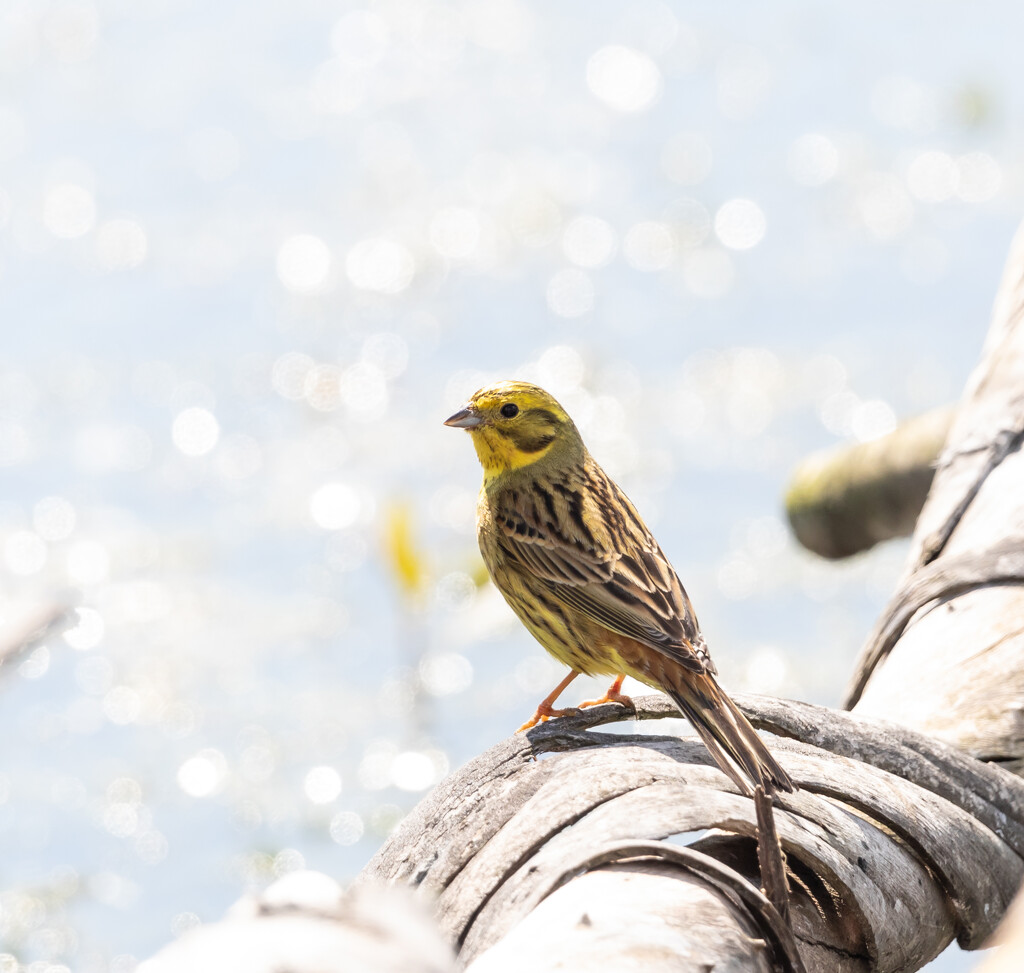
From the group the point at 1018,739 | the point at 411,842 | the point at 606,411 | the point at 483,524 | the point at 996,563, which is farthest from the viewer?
the point at 606,411

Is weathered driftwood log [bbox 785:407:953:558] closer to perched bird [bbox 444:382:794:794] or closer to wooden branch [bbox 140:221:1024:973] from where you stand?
perched bird [bbox 444:382:794:794]

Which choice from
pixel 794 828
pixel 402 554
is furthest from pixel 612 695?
pixel 402 554

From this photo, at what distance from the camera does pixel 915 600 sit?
2.15m

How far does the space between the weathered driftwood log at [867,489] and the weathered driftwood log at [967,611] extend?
822 mm

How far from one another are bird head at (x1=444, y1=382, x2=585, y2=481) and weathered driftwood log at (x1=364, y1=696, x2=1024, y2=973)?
100 centimetres

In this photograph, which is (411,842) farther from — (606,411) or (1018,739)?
(606,411)

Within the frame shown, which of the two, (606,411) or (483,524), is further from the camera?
(606,411)

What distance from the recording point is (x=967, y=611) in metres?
2.10

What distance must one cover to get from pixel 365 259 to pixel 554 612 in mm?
5495

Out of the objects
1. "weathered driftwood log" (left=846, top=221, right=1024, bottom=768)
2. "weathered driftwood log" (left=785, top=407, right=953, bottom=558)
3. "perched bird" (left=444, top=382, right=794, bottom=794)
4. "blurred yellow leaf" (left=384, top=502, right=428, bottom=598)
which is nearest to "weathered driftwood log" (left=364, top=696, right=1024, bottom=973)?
"weathered driftwood log" (left=846, top=221, right=1024, bottom=768)

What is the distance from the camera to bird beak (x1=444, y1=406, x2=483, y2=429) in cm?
275

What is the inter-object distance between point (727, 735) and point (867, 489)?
74.1 inches

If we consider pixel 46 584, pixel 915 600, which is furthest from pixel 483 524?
pixel 46 584

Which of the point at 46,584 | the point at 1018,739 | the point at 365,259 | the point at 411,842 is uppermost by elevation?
the point at 365,259
